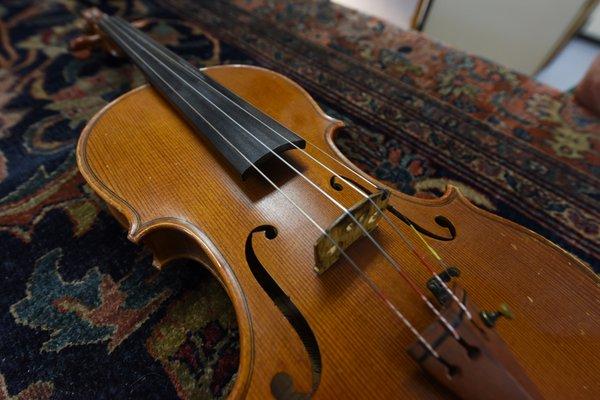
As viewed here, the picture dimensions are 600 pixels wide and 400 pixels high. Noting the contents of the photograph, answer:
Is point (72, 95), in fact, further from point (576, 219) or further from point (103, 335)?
point (576, 219)

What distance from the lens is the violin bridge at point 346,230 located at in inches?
20.1

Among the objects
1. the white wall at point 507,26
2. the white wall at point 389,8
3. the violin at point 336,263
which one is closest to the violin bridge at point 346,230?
the violin at point 336,263

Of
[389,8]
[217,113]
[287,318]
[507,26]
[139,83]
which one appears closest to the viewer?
[287,318]

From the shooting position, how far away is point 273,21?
166 centimetres

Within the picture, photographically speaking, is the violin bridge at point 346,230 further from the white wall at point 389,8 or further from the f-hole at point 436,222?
the white wall at point 389,8

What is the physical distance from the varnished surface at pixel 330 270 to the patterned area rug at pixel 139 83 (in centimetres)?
22

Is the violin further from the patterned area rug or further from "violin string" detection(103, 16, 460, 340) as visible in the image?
the patterned area rug

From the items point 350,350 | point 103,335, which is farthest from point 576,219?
point 103,335

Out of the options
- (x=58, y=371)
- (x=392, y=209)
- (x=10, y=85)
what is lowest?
(x=58, y=371)

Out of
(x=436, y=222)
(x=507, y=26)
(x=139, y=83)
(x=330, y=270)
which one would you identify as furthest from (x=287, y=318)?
(x=507, y=26)

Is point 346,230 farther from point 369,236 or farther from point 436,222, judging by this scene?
point 436,222

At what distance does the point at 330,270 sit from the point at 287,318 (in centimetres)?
11

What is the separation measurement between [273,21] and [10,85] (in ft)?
3.86

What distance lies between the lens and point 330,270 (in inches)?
21.6
